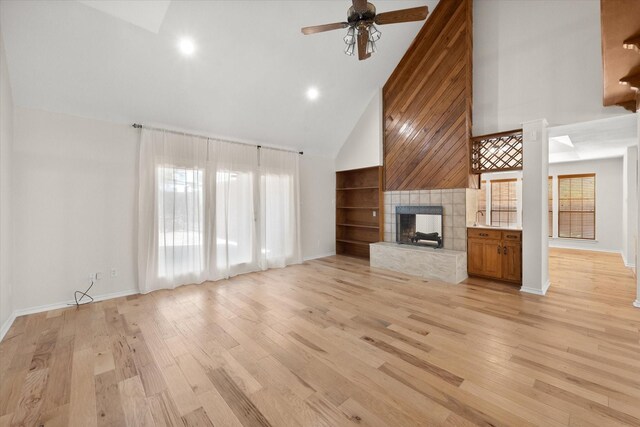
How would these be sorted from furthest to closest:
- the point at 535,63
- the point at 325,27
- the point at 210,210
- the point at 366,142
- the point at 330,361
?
the point at 366,142 < the point at 210,210 < the point at 535,63 < the point at 325,27 < the point at 330,361

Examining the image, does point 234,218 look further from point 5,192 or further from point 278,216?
point 5,192

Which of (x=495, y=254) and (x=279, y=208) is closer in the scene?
(x=495, y=254)

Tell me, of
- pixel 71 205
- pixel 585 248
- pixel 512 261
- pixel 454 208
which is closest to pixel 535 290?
pixel 512 261

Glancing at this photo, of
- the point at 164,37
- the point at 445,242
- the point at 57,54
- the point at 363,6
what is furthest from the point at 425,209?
the point at 57,54

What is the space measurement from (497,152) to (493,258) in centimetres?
181

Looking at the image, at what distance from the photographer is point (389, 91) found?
556cm

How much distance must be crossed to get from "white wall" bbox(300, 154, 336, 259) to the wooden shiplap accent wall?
64.0 inches

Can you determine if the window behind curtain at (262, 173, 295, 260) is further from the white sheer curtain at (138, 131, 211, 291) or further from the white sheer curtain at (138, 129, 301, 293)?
the white sheer curtain at (138, 131, 211, 291)

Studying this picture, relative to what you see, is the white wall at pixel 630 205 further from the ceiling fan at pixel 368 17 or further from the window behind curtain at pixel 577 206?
the ceiling fan at pixel 368 17

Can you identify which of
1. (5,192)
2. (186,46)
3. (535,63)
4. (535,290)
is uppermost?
(535,63)

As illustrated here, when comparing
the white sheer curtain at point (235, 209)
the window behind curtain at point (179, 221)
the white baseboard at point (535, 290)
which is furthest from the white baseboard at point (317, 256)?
the white baseboard at point (535, 290)

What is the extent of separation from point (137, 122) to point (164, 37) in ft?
4.36

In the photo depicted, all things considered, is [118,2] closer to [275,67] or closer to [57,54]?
[57,54]

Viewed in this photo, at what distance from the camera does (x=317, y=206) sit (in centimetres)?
635
